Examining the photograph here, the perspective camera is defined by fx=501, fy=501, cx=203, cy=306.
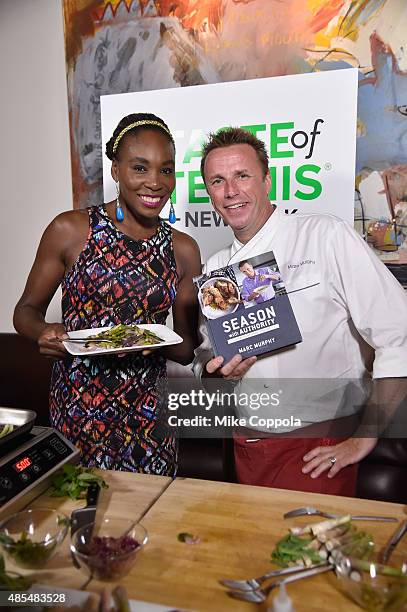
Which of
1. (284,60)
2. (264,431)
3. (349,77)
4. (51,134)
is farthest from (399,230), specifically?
(51,134)

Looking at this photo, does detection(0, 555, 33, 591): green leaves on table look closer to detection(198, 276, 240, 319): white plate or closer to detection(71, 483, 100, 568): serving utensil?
detection(71, 483, 100, 568): serving utensil

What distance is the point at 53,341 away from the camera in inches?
61.7

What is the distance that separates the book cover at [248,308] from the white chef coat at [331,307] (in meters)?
0.11

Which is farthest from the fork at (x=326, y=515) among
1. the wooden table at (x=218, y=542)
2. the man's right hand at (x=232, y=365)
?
the man's right hand at (x=232, y=365)

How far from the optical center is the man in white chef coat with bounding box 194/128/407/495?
1.62 metres

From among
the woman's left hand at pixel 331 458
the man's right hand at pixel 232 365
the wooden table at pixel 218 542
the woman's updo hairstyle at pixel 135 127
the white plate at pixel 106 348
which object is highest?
the woman's updo hairstyle at pixel 135 127

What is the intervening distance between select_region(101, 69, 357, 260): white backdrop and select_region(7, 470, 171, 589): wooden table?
45.0 inches

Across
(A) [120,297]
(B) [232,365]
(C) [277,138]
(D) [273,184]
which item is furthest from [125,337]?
(C) [277,138]

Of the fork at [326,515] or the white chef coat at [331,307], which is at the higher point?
the white chef coat at [331,307]

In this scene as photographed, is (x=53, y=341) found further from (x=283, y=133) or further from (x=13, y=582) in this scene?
(x=283, y=133)

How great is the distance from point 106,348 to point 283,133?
1188 millimetres

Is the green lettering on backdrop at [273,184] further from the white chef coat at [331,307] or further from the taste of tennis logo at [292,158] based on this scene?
the white chef coat at [331,307]

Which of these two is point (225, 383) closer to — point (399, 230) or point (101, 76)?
point (399, 230)

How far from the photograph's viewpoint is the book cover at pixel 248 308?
1.58 m
